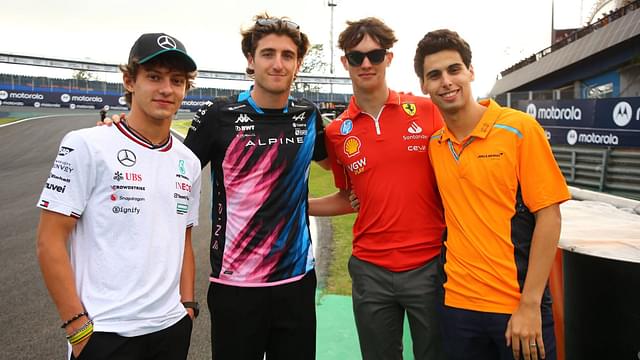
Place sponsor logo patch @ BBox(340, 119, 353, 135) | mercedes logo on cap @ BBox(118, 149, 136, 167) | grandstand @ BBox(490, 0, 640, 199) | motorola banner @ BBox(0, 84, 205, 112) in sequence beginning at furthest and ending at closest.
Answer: motorola banner @ BBox(0, 84, 205, 112) → grandstand @ BBox(490, 0, 640, 199) → sponsor logo patch @ BBox(340, 119, 353, 135) → mercedes logo on cap @ BBox(118, 149, 136, 167)

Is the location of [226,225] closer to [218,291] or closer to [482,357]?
[218,291]

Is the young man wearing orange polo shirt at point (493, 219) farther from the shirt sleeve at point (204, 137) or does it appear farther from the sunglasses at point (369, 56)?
the shirt sleeve at point (204, 137)

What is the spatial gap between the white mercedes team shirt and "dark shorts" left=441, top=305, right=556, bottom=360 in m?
1.33

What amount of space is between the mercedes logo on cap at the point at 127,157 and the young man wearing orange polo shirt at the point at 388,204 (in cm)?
128

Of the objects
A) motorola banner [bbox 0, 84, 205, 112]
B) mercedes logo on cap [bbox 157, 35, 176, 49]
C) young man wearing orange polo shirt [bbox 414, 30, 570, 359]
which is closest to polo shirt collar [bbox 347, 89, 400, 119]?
young man wearing orange polo shirt [bbox 414, 30, 570, 359]

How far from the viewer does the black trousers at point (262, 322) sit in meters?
2.51

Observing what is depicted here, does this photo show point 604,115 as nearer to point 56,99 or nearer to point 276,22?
point 276,22

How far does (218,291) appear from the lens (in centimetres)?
255

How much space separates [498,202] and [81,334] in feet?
6.25

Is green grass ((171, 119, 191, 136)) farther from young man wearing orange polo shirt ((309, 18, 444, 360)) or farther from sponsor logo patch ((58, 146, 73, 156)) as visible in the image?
sponsor logo patch ((58, 146, 73, 156))

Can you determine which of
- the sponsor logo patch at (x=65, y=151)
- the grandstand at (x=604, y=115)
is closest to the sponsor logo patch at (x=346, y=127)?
the sponsor logo patch at (x=65, y=151)

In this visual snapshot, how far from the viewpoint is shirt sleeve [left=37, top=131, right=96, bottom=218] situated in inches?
73.6

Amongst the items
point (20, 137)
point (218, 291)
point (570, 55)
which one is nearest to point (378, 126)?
point (218, 291)

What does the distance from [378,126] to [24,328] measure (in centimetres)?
356
